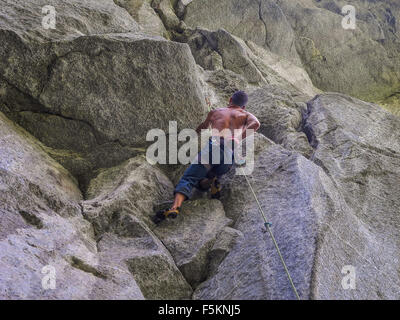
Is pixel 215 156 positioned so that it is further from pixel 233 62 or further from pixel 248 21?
pixel 248 21

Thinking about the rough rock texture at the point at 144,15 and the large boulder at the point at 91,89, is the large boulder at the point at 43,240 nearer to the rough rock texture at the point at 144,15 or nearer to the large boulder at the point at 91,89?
the large boulder at the point at 91,89

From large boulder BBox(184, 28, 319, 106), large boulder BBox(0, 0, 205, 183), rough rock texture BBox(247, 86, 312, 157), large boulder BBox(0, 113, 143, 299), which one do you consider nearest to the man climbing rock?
large boulder BBox(0, 0, 205, 183)

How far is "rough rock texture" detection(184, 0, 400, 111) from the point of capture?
18719 millimetres

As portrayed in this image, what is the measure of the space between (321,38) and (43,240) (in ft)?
63.4

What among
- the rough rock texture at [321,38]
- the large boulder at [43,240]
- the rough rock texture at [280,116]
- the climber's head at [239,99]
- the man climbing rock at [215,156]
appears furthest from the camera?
the rough rock texture at [321,38]

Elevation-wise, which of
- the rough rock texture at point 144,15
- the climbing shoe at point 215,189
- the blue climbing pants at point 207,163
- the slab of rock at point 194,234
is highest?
the rough rock texture at point 144,15

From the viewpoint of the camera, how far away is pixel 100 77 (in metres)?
7.91

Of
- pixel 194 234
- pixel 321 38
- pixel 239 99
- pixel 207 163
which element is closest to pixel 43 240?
pixel 194 234

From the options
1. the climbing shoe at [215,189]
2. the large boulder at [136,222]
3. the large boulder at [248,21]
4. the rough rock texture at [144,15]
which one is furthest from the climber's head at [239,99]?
the large boulder at [248,21]

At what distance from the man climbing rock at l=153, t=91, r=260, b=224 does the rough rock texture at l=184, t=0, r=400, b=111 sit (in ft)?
38.6

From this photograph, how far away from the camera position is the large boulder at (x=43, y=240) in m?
4.38

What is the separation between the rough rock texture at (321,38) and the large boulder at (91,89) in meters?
11.0

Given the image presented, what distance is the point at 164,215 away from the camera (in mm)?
6914
